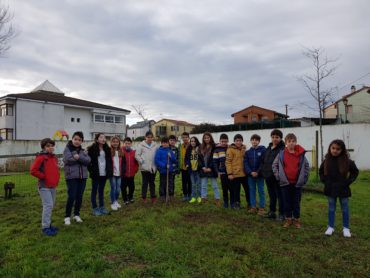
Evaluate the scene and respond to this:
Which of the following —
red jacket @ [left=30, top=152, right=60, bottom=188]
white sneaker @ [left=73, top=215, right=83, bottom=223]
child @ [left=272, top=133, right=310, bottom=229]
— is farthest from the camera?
white sneaker @ [left=73, top=215, right=83, bottom=223]

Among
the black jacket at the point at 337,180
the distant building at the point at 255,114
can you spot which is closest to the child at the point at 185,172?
the black jacket at the point at 337,180

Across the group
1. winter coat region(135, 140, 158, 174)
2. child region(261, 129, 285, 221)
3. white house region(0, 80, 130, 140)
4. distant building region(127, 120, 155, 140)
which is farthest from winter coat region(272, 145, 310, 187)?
distant building region(127, 120, 155, 140)

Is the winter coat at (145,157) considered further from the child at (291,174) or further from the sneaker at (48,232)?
the child at (291,174)

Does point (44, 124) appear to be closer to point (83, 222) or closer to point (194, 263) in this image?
point (83, 222)

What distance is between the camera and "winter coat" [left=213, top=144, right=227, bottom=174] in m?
6.83

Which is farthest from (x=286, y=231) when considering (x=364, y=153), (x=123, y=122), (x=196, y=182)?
(x=123, y=122)

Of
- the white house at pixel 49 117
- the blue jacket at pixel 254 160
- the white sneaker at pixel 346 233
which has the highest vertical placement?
the white house at pixel 49 117

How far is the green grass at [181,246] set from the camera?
3.64m

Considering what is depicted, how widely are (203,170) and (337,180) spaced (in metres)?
2.92

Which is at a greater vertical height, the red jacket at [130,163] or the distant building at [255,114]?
the distant building at [255,114]

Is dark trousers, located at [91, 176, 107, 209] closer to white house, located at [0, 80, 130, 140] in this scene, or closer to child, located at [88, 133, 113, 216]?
child, located at [88, 133, 113, 216]

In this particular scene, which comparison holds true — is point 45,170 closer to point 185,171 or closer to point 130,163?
point 130,163

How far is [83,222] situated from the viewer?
18.9 ft

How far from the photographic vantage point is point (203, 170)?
708 centimetres
